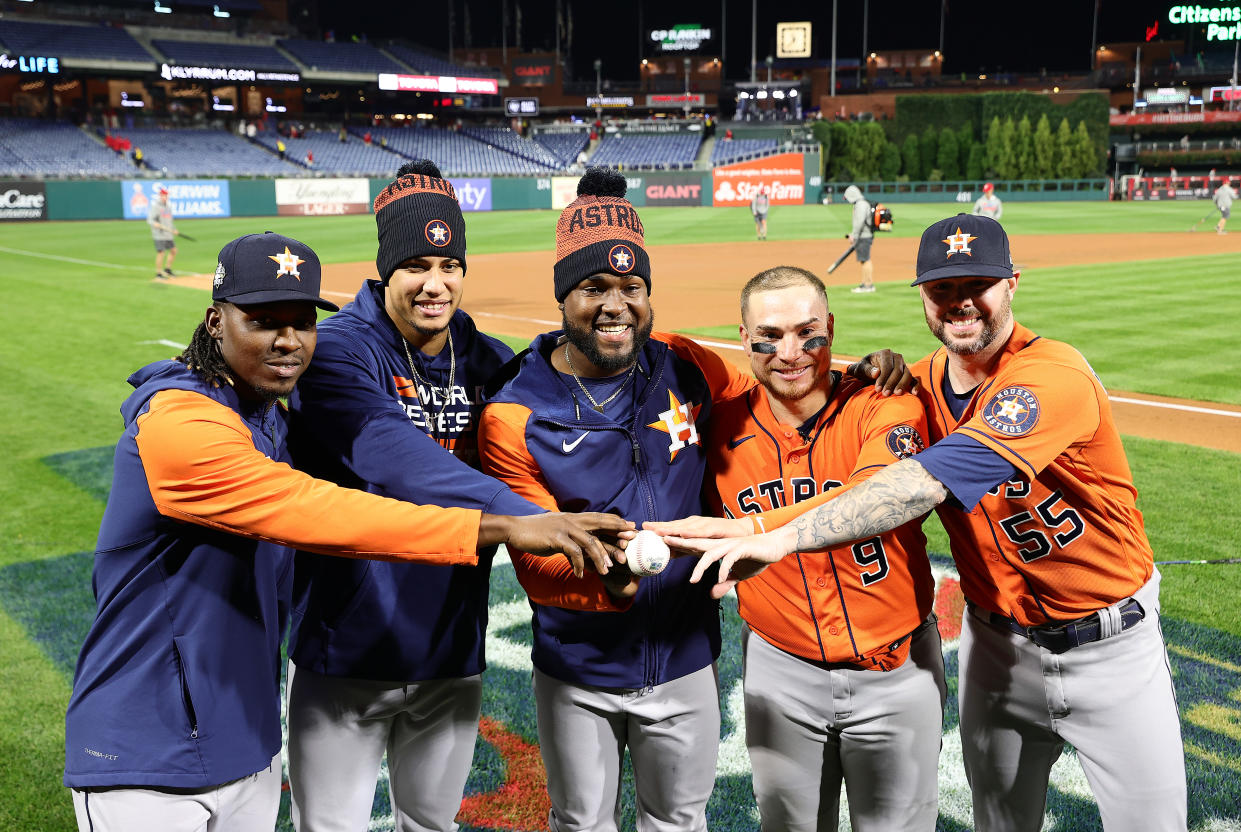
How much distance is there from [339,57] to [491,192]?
24620 millimetres

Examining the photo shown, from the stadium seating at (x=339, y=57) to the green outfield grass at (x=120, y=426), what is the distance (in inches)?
1557

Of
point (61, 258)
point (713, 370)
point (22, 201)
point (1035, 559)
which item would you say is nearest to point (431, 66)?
point (22, 201)

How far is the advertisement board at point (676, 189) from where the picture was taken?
176ft

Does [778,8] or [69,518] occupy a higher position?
[778,8]

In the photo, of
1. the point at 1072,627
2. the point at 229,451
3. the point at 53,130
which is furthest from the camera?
the point at 53,130

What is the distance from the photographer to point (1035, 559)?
3.30 metres

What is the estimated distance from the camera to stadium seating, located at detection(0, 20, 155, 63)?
53.5 metres

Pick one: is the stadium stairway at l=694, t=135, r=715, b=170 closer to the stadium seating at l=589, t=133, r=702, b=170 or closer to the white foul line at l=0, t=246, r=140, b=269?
the stadium seating at l=589, t=133, r=702, b=170

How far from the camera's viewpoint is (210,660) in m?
2.64

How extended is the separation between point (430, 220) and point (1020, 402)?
203 cm

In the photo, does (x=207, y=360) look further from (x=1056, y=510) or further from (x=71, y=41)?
(x=71, y=41)

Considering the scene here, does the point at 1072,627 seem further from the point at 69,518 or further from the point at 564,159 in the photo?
the point at 564,159

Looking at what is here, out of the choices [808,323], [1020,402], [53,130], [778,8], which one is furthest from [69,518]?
[778,8]

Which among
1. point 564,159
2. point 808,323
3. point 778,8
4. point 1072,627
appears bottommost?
point 1072,627
